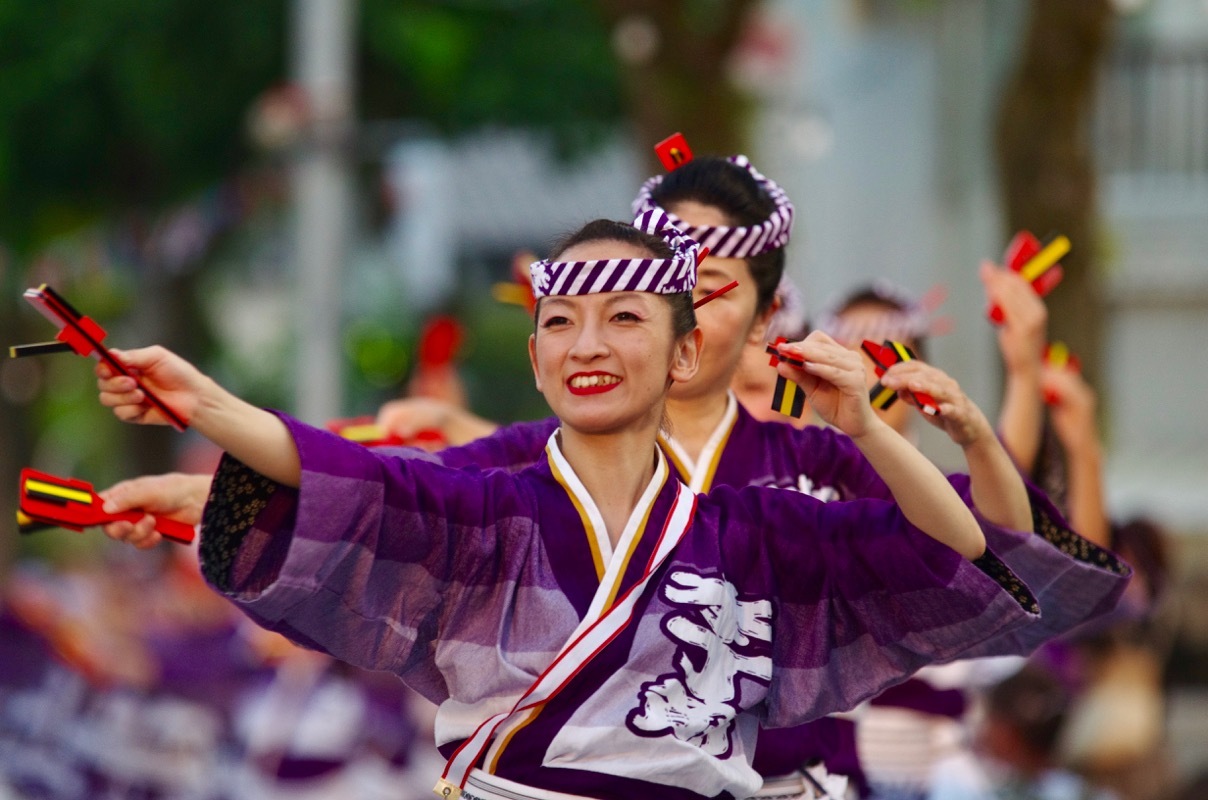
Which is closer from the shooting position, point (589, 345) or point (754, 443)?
point (589, 345)

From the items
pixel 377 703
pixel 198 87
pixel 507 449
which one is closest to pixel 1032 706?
pixel 377 703

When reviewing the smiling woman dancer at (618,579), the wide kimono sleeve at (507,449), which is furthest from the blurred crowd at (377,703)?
the smiling woman dancer at (618,579)

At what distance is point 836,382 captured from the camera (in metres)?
2.87

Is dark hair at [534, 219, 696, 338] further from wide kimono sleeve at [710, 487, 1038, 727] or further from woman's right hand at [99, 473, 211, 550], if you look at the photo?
woman's right hand at [99, 473, 211, 550]

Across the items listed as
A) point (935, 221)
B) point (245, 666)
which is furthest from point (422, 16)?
point (245, 666)

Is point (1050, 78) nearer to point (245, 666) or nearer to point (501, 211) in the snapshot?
point (245, 666)

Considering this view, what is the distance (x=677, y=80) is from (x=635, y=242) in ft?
17.6

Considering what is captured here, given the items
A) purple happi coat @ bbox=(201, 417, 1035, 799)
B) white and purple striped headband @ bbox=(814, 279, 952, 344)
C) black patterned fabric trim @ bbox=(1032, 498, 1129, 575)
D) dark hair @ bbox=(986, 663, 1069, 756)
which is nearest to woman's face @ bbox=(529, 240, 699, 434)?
purple happi coat @ bbox=(201, 417, 1035, 799)

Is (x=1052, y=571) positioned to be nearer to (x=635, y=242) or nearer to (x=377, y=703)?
(x=635, y=242)

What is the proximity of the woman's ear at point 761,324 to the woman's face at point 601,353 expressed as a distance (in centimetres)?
76

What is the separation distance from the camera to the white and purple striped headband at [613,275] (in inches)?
116

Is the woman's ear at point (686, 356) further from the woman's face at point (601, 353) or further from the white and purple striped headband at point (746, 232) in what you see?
the white and purple striped headband at point (746, 232)

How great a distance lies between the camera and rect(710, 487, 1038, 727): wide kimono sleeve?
2977 mm

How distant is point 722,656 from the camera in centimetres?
302
